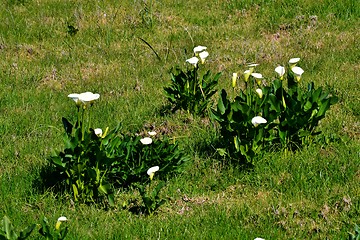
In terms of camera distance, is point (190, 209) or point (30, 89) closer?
point (190, 209)

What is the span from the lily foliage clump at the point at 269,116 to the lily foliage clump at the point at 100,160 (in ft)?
1.74

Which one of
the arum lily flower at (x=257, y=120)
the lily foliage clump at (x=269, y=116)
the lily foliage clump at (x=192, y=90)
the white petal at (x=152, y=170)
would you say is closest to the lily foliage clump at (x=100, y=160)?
the white petal at (x=152, y=170)

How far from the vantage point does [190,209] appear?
559 cm

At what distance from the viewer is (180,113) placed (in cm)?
737

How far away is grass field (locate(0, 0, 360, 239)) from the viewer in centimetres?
539

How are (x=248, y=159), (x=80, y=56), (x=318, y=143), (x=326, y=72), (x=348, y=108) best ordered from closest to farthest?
1. (x=248, y=159)
2. (x=318, y=143)
3. (x=348, y=108)
4. (x=326, y=72)
5. (x=80, y=56)

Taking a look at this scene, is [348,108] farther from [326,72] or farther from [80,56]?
[80,56]

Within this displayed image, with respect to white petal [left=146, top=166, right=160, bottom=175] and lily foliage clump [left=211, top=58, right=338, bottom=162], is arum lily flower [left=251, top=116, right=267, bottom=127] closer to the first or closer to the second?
lily foliage clump [left=211, top=58, right=338, bottom=162]

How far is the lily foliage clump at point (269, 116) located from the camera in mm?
5988

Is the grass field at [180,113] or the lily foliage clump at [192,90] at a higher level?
the lily foliage clump at [192,90]

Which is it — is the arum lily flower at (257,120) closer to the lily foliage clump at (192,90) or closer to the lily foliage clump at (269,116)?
the lily foliage clump at (269,116)

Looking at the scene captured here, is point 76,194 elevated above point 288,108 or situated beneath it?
situated beneath

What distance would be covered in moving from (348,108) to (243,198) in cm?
220

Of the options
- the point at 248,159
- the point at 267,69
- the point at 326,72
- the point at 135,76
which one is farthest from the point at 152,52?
the point at 248,159
